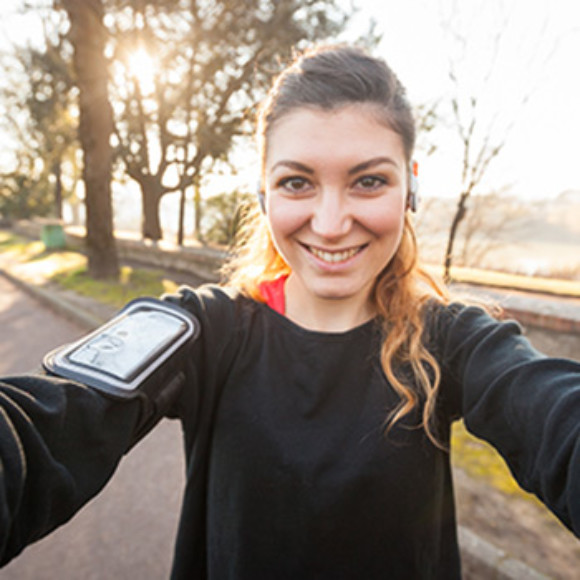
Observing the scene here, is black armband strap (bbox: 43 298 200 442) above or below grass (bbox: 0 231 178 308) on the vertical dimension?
above

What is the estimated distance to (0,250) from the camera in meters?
15.7

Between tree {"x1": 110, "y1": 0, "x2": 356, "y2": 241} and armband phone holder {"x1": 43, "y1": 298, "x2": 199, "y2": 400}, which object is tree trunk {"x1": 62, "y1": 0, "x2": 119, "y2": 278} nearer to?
tree {"x1": 110, "y1": 0, "x2": 356, "y2": 241}

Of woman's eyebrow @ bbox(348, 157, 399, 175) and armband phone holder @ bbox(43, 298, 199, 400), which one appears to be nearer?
armband phone holder @ bbox(43, 298, 199, 400)

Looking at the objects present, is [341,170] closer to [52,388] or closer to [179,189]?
[52,388]

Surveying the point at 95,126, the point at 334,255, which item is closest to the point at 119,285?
the point at 95,126

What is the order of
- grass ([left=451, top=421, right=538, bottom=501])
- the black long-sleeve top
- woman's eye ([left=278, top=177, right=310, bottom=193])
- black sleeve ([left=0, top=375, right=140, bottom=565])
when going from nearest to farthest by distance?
black sleeve ([left=0, top=375, right=140, bottom=565])
the black long-sleeve top
woman's eye ([left=278, top=177, right=310, bottom=193])
grass ([left=451, top=421, right=538, bottom=501])

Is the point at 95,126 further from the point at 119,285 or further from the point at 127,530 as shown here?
the point at 127,530

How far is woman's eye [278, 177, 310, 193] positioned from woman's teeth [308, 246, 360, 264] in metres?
0.18

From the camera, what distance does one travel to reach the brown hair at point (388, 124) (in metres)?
1.20

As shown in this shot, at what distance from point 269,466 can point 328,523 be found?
23 centimetres

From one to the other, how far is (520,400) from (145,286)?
26.4 feet

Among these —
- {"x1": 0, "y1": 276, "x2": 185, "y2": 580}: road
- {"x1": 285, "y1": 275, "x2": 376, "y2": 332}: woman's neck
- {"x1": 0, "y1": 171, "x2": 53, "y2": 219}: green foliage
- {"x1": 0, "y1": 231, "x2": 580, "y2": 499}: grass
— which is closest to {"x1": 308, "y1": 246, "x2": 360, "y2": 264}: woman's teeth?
{"x1": 285, "y1": 275, "x2": 376, "y2": 332}: woman's neck

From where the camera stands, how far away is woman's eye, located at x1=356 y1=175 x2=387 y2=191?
1.21 m

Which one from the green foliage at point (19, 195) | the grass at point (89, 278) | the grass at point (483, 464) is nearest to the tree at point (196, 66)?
the grass at point (89, 278)
